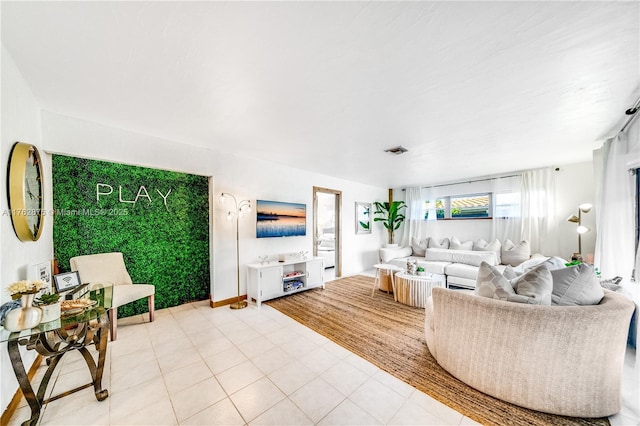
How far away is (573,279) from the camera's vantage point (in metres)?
1.72

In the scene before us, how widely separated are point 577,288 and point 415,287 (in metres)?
2.04

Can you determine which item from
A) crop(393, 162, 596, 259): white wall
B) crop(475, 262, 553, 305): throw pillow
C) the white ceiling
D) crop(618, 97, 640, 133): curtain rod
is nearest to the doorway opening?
the white ceiling

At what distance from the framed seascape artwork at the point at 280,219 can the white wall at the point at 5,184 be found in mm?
2542

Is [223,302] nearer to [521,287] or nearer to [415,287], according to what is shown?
[415,287]

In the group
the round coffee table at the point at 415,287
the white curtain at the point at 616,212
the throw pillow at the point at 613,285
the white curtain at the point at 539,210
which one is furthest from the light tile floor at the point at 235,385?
the white curtain at the point at 539,210

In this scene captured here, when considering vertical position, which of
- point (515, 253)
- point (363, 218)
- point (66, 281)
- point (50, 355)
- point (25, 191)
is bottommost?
point (50, 355)

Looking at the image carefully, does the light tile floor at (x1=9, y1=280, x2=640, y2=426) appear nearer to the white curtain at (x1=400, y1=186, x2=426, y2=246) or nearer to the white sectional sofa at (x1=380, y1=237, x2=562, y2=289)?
the white sectional sofa at (x1=380, y1=237, x2=562, y2=289)

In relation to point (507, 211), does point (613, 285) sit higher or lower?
lower

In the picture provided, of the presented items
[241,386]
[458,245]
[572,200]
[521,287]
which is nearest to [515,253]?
[458,245]

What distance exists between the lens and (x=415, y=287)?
3.60 m

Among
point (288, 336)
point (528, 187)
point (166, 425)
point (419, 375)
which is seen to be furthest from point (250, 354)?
point (528, 187)

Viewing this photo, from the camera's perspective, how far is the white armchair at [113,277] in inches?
102

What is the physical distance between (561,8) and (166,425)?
3400 mm

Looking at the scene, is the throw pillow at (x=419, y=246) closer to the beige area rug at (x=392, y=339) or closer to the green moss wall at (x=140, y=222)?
the beige area rug at (x=392, y=339)
